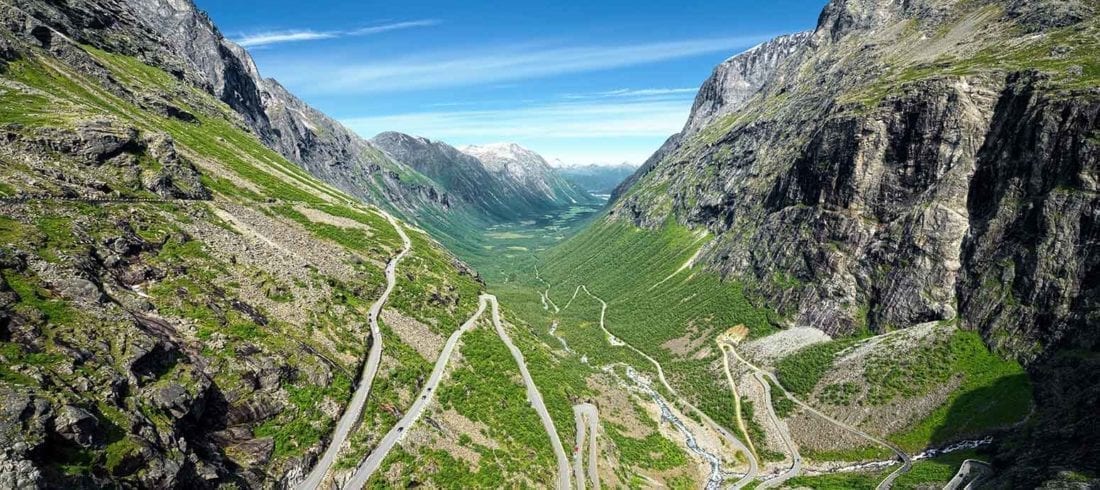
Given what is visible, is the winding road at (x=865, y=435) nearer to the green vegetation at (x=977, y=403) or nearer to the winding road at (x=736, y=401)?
the green vegetation at (x=977, y=403)

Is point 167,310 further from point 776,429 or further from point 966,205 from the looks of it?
point 966,205

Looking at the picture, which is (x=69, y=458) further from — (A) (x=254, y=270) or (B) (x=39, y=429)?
(A) (x=254, y=270)

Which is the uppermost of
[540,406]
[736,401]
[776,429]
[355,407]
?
[355,407]

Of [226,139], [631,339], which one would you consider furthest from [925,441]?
[226,139]

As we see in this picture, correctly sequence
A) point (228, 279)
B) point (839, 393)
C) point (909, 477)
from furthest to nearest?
1. point (839, 393)
2. point (909, 477)
3. point (228, 279)

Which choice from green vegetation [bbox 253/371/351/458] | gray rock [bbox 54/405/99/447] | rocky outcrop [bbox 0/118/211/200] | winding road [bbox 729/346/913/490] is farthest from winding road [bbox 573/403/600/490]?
rocky outcrop [bbox 0/118/211/200]

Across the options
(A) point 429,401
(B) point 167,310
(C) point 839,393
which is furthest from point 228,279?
(C) point 839,393
